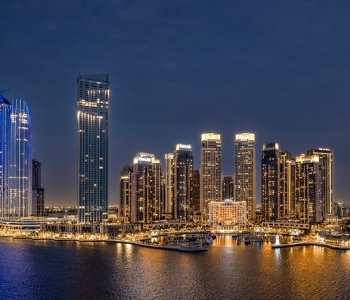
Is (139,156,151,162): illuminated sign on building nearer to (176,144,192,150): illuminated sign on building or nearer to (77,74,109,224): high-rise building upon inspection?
(176,144,192,150): illuminated sign on building

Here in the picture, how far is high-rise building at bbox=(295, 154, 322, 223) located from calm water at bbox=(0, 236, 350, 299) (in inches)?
1745

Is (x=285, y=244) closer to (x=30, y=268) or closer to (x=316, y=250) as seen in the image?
(x=316, y=250)

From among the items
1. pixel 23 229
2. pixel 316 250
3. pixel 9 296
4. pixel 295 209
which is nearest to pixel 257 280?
pixel 9 296

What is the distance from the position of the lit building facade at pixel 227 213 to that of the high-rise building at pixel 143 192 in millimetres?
12558

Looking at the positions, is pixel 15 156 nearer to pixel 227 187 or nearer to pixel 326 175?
pixel 227 187

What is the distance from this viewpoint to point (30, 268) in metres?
46.0

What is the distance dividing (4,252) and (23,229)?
3269 centimetres

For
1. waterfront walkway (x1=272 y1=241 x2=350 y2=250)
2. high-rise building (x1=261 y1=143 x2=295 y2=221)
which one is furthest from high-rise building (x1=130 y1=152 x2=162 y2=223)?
waterfront walkway (x1=272 y1=241 x2=350 y2=250)

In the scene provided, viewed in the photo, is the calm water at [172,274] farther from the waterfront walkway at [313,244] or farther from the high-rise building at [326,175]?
the high-rise building at [326,175]

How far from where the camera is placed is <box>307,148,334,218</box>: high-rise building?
Result: 393 ft

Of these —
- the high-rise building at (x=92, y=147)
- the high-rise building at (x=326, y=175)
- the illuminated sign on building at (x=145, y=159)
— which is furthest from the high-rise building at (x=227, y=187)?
the high-rise building at (x=92, y=147)

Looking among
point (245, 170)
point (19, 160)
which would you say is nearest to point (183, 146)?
point (245, 170)

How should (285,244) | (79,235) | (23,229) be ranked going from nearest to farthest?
(285,244) < (79,235) < (23,229)

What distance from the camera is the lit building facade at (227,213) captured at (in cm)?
11312
